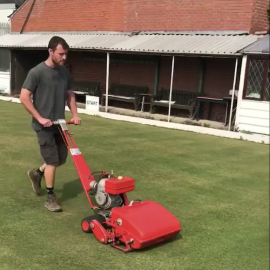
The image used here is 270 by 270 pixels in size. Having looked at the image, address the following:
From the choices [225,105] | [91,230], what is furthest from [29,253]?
[225,105]

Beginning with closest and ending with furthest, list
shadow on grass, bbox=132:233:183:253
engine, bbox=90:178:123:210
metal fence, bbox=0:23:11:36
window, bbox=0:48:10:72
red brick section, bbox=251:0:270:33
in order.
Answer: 1. shadow on grass, bbox=132:233:183:253
2. engine, bbox=90:178:123:210
3. red brick section, bbox=251:0:270:33
4. window, bbox=0:48:10:72
5. metal fence, bbox=0:23:11:36

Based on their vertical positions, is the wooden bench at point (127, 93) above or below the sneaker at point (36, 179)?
above

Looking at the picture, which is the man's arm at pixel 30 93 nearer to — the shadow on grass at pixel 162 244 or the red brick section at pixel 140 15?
the shadow on grass at pixel 162 244

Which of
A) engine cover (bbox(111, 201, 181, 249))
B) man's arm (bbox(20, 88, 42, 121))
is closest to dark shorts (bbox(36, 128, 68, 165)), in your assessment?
man's arm (bbox(20, 88, 42, 121))

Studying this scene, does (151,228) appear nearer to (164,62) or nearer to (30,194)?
(30,194)

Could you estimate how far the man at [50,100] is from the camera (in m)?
3.59

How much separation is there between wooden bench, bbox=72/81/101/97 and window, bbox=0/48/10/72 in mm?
3713

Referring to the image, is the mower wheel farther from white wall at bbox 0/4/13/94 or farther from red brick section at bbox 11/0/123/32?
white wall at bbox 0/4/13/94

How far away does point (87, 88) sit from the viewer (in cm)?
1659

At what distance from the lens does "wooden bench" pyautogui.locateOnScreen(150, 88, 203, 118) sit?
1268 cm

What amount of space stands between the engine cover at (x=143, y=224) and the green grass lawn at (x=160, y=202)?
20cm

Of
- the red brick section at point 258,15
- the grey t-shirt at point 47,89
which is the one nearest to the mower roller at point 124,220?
the grey t-shirt at point 47,89

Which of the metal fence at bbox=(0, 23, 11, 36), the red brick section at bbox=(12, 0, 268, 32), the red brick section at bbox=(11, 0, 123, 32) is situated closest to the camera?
the red brick section at bbox=(12, 0, 268, 32)

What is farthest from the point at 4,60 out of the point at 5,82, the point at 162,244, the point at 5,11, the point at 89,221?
the point at 162,244
